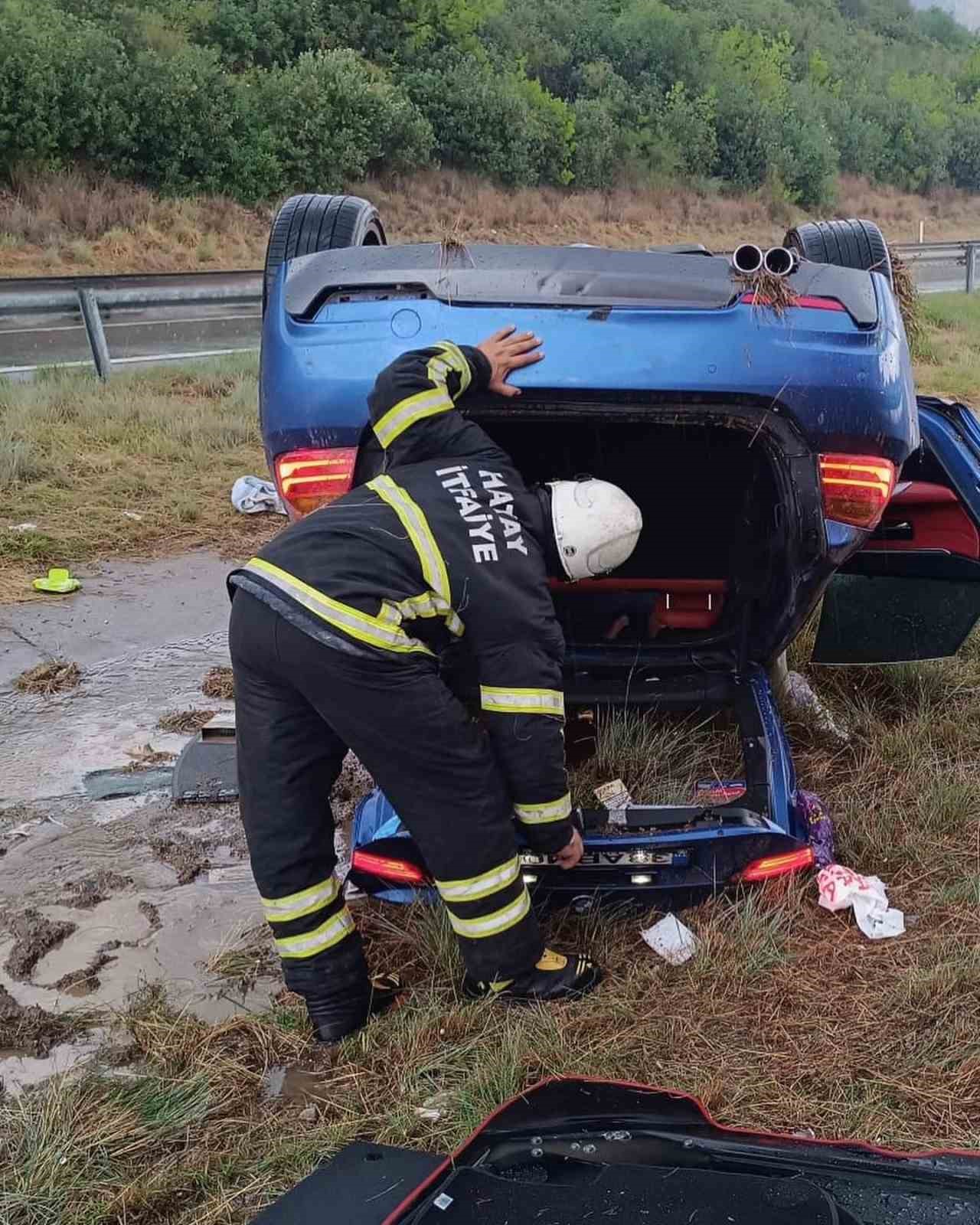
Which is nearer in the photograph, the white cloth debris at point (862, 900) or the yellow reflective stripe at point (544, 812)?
the yellow reflective stripe at point (544, 812)

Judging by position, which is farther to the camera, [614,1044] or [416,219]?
[416,219]

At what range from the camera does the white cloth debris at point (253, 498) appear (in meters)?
6.20

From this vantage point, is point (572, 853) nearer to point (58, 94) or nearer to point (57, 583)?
point (57, 583)

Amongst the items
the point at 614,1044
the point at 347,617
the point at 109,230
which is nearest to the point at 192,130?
the point at 109,230

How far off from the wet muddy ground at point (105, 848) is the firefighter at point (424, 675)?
480 mm

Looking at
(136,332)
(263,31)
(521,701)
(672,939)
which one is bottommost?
(136,332)

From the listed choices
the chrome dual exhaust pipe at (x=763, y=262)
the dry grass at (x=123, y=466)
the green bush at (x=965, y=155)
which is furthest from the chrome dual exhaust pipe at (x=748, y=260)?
the green bush at (x=965, y=155)

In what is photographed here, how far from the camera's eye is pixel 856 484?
8.55 ft

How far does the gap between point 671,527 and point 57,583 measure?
313cm

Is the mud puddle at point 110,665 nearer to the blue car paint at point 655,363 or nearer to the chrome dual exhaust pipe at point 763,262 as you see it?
the blue car paint at point 655,363

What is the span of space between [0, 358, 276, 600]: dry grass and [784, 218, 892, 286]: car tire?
344cm

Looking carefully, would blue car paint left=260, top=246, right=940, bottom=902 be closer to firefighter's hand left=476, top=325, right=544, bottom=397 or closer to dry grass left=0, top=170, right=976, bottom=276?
firefighter's hand left=476, top=325, right=544, bottom=397

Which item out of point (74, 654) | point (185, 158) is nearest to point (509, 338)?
point (74, 654)

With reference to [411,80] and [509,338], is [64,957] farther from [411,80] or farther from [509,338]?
[411,80]
